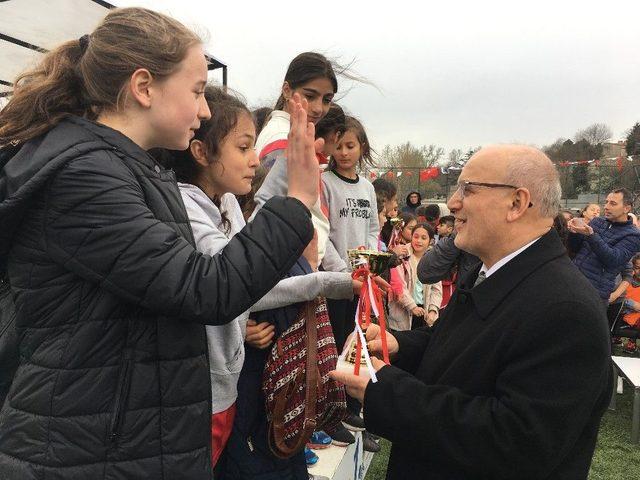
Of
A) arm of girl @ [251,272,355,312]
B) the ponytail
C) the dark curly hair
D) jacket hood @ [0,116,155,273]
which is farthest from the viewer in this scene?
arm of girl @ [251,272,355,312]

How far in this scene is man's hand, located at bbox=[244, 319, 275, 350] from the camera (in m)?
1.94

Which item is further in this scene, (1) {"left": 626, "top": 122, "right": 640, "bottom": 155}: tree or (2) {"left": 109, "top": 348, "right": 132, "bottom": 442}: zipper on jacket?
(1) {"left": 626, "top": 122, "right": 640, "bottom": 155}: tree

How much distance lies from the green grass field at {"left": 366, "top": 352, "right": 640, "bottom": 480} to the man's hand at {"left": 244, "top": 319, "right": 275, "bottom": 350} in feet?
8.43

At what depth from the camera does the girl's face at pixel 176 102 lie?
47.9 inches

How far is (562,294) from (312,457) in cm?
203

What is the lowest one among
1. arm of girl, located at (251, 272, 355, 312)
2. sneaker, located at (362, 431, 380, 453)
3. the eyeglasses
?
sneaker, located at (362, 431, 380, 453)

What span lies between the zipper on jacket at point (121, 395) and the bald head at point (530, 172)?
123cm

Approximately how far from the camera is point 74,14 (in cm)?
532

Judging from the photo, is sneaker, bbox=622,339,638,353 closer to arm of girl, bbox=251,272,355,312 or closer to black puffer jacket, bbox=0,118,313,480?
arm of girl, bbox=251,272,355,312

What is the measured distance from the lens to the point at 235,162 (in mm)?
1824

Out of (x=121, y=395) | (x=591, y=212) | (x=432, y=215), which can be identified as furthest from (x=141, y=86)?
(x=591, y=212)

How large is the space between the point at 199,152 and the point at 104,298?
0.85 meters

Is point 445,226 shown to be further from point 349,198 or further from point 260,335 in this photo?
point 260,335

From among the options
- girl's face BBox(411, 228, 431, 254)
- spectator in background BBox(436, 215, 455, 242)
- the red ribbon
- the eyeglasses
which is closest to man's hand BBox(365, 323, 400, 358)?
the red ribbon
